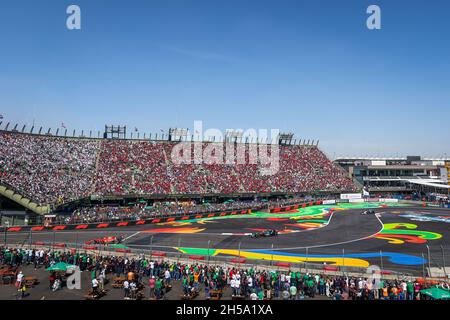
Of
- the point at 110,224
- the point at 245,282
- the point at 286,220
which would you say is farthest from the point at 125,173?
the point at 245,282

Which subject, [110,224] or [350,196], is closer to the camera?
[110,224]

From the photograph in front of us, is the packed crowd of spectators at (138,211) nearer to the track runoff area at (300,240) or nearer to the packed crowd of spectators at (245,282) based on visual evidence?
the track runoff area at (300,240)

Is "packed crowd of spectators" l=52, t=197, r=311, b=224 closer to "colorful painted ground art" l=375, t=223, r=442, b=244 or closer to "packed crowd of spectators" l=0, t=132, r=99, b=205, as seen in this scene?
"packed crowd of spectators" l=0, t=132, r=99, b=205

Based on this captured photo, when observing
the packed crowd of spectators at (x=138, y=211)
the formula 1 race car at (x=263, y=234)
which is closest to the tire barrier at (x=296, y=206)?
the packed crowd of spectators at (x=138, y=211)

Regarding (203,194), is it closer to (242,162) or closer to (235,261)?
(242,162)

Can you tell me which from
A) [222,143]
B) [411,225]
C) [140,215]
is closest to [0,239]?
[140,215]

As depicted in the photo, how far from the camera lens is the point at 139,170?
70.4m

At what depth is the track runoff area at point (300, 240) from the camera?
28.6 metres

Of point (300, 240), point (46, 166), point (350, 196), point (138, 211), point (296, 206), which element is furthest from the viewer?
point (350, 196)

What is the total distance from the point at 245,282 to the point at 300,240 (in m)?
20.2

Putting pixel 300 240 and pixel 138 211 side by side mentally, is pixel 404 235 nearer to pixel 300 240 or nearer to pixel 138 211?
pixel 300 240

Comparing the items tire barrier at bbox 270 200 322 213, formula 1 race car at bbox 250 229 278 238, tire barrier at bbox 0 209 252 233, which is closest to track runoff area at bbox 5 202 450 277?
formula 1 race car at bbox 250 229 278 238

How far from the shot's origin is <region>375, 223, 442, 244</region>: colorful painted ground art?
128 ft

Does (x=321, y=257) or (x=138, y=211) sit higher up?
(x=138, y=211)
